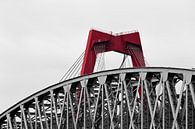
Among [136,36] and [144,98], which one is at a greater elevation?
[136,36]

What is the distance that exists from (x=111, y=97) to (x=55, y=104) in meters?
8.08

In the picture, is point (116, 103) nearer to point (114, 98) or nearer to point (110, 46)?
point (114, 98)

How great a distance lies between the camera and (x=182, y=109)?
83250 mm

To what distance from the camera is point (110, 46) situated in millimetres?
100875

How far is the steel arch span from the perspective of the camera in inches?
3238

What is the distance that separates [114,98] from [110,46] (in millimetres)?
9842

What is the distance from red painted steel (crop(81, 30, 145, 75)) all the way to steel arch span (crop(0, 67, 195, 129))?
15.4 feet

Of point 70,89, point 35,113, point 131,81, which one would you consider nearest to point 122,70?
point 131,81

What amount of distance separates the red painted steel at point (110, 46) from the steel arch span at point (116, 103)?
469 centimetres

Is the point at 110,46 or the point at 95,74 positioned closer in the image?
the point at 95,74

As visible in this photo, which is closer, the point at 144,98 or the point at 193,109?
the point at 193,109

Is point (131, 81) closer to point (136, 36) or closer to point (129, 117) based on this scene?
point (129, 117)

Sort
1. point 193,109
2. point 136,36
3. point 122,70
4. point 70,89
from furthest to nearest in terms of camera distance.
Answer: point 136,36 → point 70,89 → point 122,70 → point 193,109

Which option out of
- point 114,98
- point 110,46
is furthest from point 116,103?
point 110,46
